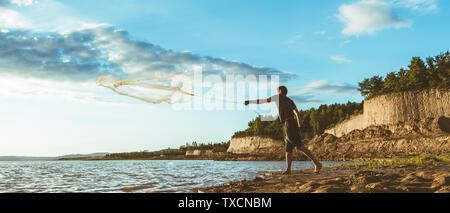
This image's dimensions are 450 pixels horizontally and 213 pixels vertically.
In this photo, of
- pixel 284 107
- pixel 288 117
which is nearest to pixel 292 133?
pixel 288 117

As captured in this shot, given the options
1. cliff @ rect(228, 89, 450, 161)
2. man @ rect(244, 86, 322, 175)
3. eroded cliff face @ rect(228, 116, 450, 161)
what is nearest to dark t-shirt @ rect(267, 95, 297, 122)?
man @ rect(244, 86, 322, 175)

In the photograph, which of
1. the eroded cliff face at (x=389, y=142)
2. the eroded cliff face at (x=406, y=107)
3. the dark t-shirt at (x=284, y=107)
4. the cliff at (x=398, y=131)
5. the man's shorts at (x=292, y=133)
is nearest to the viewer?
the man's shorts at (x=292, y=133)

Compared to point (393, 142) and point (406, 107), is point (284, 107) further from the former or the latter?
point (406, 107)

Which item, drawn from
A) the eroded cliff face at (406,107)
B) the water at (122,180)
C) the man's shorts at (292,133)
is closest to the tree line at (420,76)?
the eroded cliff face at (406,107)

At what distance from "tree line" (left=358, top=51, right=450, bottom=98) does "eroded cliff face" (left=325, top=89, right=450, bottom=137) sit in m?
1.50

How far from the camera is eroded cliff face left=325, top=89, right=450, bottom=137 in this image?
149 feet

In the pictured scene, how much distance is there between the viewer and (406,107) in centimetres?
4953

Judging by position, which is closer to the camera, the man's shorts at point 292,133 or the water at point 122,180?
the man's shorts at point 292,133

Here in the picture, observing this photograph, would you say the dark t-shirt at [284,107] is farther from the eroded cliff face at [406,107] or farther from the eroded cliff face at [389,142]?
the eroded cliff face at [406,107]

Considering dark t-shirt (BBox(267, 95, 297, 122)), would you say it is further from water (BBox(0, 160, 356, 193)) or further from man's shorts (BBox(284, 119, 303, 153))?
water (BBox(0, 160, 356, 193))

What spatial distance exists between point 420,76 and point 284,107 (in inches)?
1998

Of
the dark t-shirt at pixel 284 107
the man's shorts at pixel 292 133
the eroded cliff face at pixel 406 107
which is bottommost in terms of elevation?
the man's shorts at pixel 292 133

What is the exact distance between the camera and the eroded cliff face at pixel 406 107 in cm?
4538

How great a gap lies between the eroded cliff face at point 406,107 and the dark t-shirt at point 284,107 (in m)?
43.7
